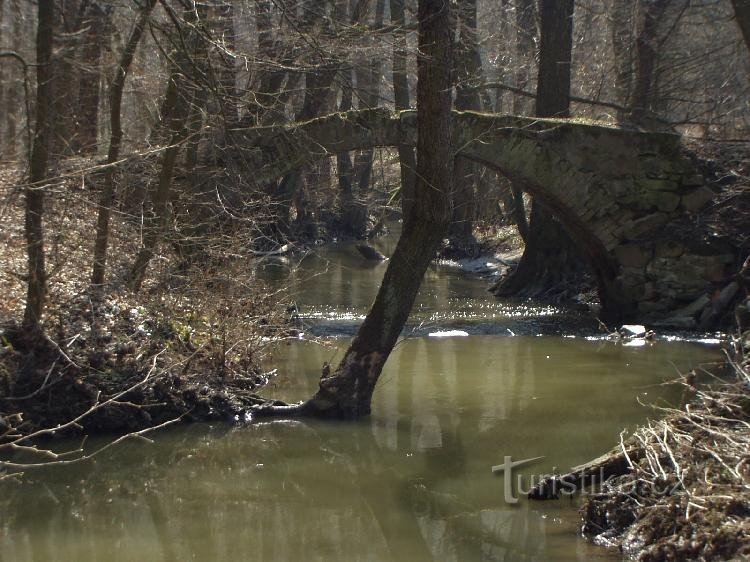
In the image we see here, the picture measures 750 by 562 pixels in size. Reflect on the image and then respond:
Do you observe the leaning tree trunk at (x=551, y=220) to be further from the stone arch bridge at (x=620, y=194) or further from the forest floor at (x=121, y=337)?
the forest floor at (x=121, y=337)

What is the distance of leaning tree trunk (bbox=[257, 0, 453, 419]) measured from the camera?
318 inches

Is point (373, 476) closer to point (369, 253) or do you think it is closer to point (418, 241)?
point (418, 241)

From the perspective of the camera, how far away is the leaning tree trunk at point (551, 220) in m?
16.6

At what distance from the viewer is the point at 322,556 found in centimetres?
609

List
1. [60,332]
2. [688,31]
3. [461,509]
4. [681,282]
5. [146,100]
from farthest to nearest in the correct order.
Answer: [688,31] → [681,282] → [146,100] → [60,332] → [461,509]

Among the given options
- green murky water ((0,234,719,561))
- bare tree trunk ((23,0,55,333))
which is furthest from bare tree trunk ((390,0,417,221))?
bare tree trunk ((23,0,55,333))

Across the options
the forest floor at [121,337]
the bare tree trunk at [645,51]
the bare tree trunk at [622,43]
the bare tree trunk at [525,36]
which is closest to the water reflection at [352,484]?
the forest floor at [121,337]

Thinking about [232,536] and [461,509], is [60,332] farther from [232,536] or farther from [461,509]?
[461,509]

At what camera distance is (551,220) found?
16.9m

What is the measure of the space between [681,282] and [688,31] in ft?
34.1

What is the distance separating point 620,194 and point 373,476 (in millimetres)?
7757

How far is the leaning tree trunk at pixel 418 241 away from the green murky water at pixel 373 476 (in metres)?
0.28

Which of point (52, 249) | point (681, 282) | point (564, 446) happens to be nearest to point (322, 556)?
point (564, 446)

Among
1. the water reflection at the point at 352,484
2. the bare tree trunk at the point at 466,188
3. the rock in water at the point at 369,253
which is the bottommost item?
the water reflection at the point at 352,484
